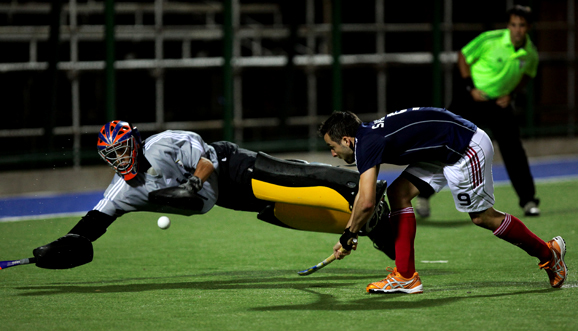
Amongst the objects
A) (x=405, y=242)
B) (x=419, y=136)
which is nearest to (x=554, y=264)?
(x=405, y=242)

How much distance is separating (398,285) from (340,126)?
993 millimetres

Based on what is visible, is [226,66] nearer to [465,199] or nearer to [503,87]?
[503,87]

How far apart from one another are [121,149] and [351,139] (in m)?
1.45

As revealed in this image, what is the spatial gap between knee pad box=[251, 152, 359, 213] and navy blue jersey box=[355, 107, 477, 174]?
631mm

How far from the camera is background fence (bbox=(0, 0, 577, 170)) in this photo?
11594 mm

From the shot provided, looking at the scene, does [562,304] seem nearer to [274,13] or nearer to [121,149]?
→ [121,149]

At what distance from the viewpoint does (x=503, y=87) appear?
842 cm

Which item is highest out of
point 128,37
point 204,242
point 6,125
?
point 128,37

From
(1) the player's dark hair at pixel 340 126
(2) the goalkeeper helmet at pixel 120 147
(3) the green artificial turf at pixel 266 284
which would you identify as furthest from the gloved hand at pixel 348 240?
(2) the goalkeeper helmet at pixel 120 147

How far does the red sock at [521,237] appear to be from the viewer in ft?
17.3

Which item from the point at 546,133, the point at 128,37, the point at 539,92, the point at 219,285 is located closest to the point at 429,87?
the point at 546,133

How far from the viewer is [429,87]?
49.4 ft

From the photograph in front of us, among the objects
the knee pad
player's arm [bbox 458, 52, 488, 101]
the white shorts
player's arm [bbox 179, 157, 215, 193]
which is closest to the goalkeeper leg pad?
player's arm [bbox 179, 157, 215, 193]

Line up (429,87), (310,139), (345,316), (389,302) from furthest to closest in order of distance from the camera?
(429,87)
(310,139)
(389,302)
(345,316)
